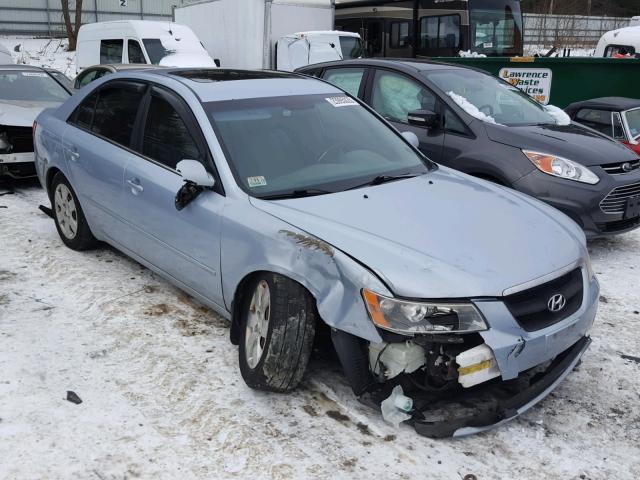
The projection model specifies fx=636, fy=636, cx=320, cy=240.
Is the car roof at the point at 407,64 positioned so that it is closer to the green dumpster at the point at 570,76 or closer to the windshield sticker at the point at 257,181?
the windshield sticker at the point at 257,181

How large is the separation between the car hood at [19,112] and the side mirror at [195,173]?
447cm

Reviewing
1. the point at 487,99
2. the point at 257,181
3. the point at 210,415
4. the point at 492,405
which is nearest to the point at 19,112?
the point at 257,181

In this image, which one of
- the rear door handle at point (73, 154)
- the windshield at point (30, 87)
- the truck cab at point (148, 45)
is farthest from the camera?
the truck cab at point (148, 45)

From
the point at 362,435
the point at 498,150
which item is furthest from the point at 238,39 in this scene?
the point at 362,435

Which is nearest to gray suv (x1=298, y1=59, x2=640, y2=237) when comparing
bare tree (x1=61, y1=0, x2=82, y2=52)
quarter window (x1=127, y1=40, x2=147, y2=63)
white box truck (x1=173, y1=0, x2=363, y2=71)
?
quarter window (x1=127, y1=40, x2=147, y2=63)

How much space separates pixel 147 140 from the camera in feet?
13.5

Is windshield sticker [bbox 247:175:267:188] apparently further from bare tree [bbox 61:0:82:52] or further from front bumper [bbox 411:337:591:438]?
bare tree [bbox 61:0:82:52]

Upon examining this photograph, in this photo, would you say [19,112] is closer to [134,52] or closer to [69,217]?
[69,217]

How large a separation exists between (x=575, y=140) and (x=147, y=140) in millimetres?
3638

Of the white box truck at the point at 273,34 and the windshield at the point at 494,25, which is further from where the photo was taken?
the windshield at the point at 494,25

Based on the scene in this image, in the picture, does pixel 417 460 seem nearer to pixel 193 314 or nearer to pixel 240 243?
pixel 240 243

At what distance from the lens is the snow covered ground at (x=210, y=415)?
8.84 ft

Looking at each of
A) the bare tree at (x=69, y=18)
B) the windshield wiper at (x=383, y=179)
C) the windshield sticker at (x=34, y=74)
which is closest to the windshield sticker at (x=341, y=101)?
the windshield wiper at (x=383, y=179)

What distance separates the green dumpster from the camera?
997 cm
